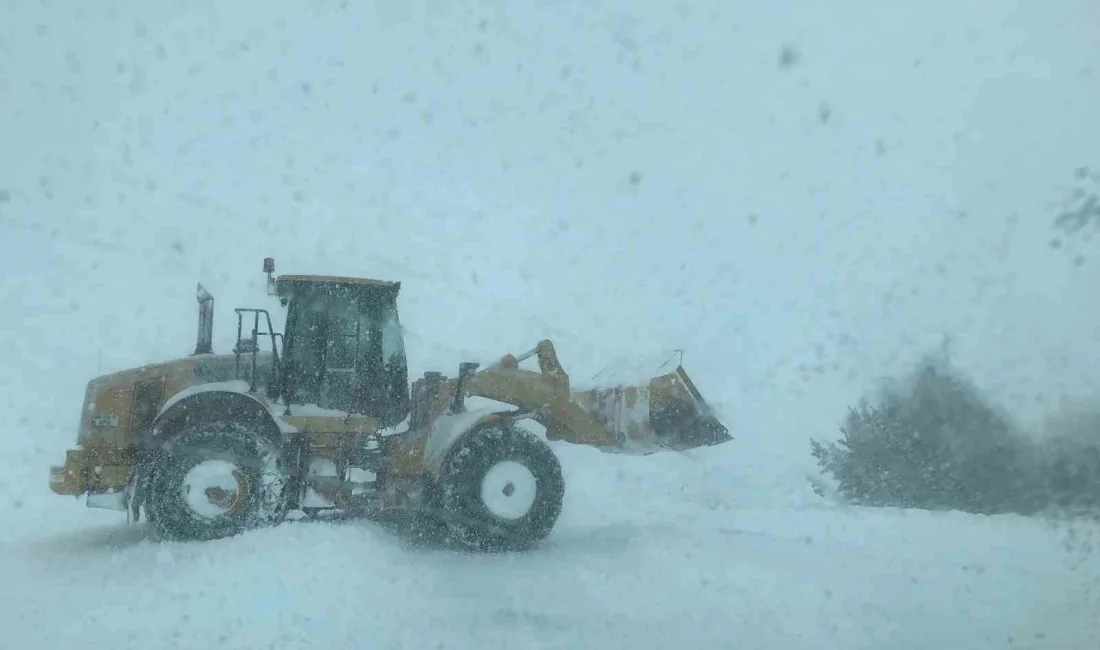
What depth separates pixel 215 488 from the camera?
874 cm

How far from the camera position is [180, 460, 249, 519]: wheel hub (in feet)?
28.6

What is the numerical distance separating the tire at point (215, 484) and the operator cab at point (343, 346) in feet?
3.79

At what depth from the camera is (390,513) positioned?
10.4 metres

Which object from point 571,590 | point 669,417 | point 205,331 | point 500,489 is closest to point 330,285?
point 205,331

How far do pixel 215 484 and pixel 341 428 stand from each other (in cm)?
138

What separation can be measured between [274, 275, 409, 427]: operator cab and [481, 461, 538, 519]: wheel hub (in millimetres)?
1654

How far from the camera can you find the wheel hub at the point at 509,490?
30.0 ft

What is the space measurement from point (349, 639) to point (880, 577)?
14.0ft

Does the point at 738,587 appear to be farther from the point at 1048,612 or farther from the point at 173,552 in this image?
the point at 173,552

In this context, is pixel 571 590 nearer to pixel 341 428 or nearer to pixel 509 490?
pixel 509 490

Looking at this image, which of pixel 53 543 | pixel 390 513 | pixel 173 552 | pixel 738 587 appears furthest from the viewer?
pixel 390 513

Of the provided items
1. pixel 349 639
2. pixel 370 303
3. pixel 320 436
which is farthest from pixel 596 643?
pixel 370 303

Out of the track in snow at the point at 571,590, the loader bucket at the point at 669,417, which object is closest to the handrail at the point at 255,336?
the track in snow at the point at 571,590

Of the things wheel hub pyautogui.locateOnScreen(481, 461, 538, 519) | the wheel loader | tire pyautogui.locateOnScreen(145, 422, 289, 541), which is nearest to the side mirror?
the wheel loader
